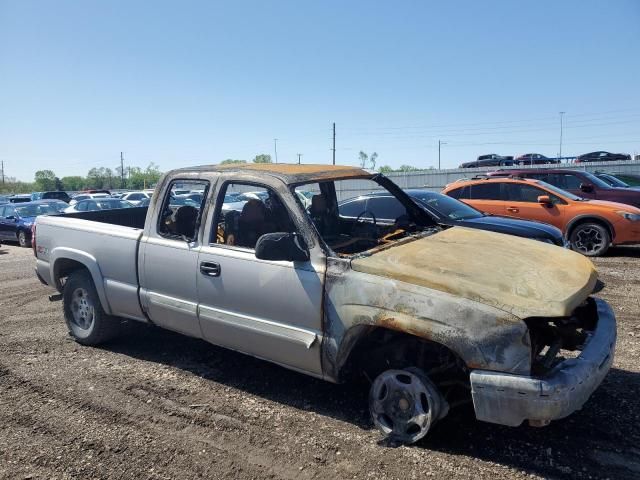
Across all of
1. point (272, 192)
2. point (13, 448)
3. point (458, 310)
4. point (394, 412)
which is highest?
point (272, 192)

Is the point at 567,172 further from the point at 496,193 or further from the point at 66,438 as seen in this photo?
the point at 66,438

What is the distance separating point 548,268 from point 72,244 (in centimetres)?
454

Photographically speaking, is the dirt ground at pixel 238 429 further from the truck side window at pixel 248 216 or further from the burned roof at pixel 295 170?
the burned roof at pixel 295 170

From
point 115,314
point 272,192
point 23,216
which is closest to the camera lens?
point 272,192

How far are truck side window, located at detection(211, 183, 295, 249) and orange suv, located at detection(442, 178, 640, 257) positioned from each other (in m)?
7.51

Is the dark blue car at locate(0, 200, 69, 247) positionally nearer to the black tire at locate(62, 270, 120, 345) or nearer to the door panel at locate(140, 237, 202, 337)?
the black tire at locate(62, 270, 120, 345)

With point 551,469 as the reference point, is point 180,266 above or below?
above

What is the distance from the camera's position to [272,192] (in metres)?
4.06

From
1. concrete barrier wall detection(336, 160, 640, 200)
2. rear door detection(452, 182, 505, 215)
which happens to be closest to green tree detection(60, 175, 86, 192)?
concrete barrier wall detection(336, 160, 640, 200)

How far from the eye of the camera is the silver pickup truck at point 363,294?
9.48ft

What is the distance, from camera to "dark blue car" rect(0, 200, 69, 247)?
52.1ft

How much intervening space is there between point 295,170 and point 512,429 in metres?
2.56

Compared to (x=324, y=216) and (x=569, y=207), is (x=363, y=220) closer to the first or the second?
(x=324, y=216)

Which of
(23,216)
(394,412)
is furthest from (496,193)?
(23,216)
